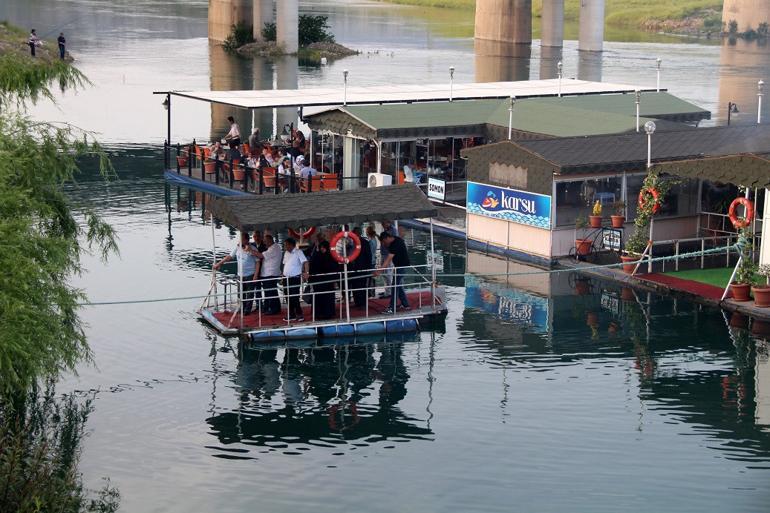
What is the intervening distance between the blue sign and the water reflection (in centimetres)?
804

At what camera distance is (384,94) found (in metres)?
50.7

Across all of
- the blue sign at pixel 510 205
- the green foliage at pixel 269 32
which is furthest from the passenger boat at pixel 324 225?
the green foliage at pixel 269 32

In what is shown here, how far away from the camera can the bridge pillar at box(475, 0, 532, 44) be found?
4668 inches

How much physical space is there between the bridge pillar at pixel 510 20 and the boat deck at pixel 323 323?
9183 cm

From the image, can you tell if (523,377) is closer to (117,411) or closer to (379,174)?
(117,411)

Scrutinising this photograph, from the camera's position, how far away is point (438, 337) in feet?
94.1

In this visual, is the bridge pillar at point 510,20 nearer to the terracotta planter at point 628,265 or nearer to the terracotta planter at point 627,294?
the terracotta planter at point 628,265

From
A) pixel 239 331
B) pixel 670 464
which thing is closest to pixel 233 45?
pixel 239 331

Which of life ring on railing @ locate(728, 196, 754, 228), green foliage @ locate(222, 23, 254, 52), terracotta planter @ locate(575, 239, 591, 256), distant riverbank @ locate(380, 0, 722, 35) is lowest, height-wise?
terracotta planter @ locate(575, 239, 591, 256)

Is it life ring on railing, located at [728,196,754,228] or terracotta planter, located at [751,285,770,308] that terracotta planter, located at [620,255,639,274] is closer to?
life ring on railing, located at [728,196,754,228]

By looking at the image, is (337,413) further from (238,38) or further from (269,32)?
(238,38)

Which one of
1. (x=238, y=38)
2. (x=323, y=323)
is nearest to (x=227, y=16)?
(x=238, y=38)

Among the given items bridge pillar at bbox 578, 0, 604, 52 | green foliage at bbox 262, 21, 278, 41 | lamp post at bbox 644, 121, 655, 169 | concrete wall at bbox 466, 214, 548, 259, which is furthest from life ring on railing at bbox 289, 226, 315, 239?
bridge pillar at bbox 578, 0, 604, 52

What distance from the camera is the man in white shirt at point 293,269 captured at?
27.3 meters
